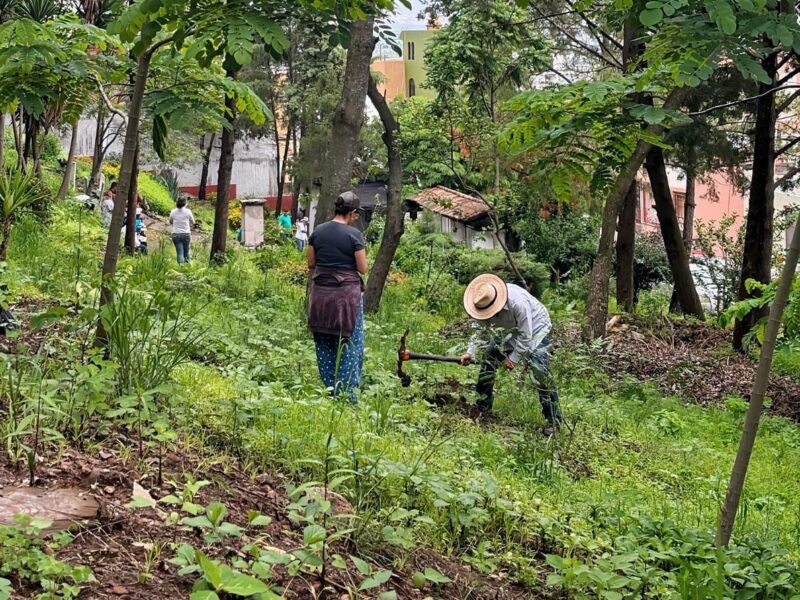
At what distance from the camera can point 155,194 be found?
36.9 meters

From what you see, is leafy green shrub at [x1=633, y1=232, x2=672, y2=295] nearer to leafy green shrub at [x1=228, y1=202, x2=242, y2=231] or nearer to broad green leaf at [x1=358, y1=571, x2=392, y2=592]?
leafy green shrub at [x1=228, y1=202, x2=242, y2=231]

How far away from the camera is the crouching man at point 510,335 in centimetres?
691

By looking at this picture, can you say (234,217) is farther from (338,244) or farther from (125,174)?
(125,174)

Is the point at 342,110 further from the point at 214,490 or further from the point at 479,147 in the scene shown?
the point at 214,490

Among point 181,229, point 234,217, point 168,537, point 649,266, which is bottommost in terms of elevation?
point 168,537

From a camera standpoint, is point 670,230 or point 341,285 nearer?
point 341,285

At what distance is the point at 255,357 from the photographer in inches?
275

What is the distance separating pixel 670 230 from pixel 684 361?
444cm

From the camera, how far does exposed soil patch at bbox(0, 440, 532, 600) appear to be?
296 cm

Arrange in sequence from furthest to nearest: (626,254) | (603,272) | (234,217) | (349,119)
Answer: (234,217), (626,254), (603,272), (349,119)

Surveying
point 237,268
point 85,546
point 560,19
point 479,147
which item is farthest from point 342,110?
point 560,19

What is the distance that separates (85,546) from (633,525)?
2.63 meters

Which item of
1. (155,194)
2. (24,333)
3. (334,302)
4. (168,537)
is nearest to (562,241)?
(334,302)

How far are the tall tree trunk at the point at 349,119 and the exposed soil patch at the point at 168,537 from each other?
267 inches
